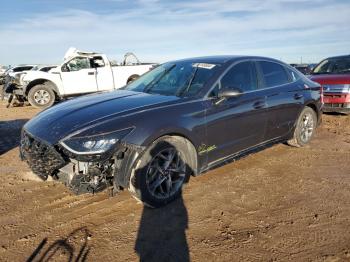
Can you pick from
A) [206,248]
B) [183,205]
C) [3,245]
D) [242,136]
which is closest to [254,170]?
[242,136]

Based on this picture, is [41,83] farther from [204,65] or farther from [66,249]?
[66,249]

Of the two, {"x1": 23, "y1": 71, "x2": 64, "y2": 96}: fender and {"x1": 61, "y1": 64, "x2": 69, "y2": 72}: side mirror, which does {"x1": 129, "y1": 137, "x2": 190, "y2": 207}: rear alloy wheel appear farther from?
{"x1": 61, "y1": 64, "x2": 69, "y2": 72}: side mirror

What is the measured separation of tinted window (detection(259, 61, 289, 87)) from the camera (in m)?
5.28

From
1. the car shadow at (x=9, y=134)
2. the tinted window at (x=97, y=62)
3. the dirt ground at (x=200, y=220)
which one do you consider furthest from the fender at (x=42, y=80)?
the dirt ground at (x=200, y=220)

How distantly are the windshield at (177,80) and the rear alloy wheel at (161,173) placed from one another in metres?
0.81

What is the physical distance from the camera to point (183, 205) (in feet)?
13.0

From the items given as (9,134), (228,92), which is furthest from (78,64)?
(228,92)

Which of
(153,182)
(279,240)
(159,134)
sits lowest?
(279,240)

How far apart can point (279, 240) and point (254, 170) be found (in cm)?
198

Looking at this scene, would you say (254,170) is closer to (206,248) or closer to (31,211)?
(206,248)

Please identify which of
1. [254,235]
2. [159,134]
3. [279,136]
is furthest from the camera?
[279,136]

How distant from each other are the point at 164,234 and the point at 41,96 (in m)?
10.5

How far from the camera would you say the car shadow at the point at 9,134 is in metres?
6.86

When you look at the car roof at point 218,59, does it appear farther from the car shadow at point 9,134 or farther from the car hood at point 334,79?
the car hood at point 334,79
